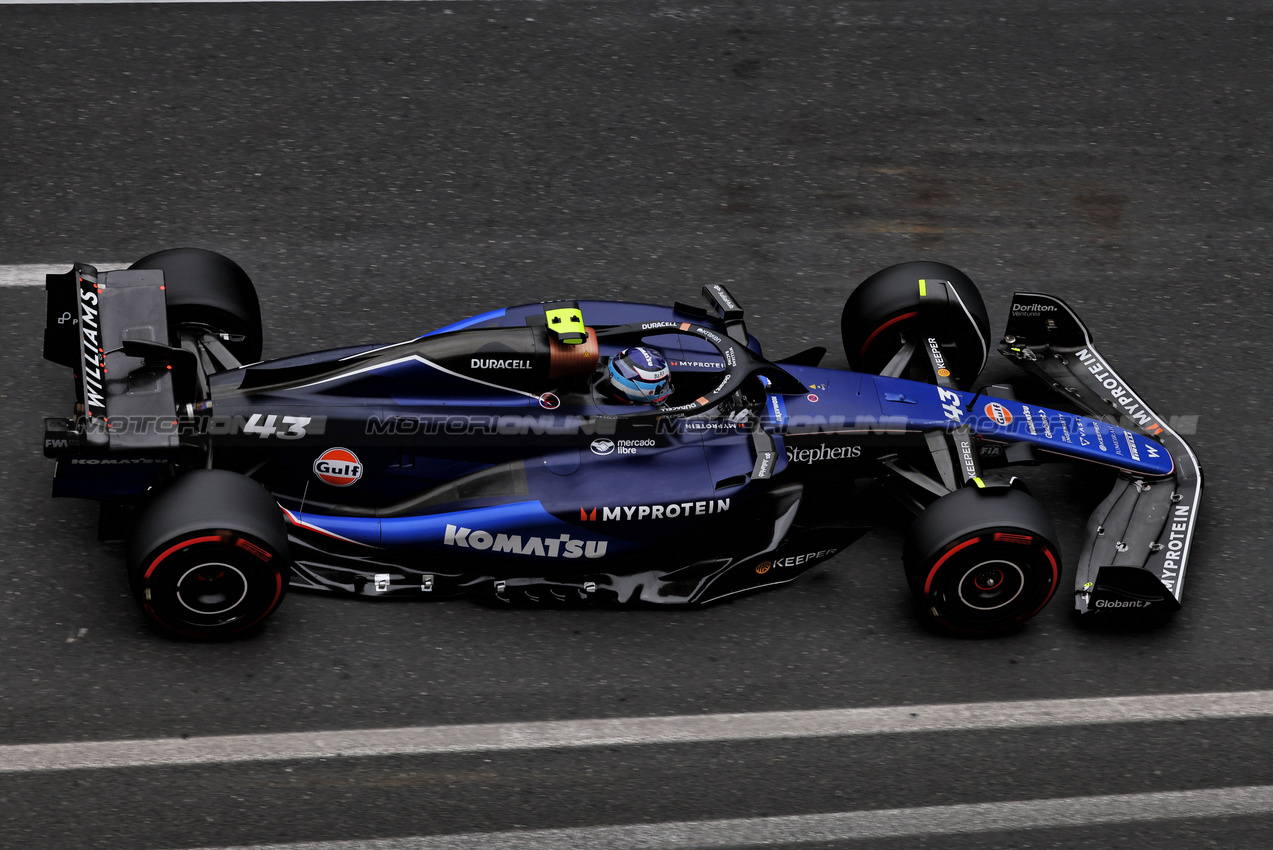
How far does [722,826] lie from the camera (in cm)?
561

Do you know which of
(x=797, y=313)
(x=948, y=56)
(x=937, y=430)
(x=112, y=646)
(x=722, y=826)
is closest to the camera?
(x=722, y=826)

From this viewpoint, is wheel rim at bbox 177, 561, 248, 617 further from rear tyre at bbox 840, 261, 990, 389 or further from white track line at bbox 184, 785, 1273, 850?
rear tyre at bbox 840, 261, 990, 389

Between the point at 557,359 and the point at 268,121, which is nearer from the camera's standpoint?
the point at 557,359

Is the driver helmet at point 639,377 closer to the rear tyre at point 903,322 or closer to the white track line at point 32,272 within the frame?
the rear tyre at point 903,322

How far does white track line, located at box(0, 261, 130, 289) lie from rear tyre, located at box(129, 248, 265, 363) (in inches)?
59.0

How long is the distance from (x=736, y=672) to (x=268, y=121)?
5.39 metres

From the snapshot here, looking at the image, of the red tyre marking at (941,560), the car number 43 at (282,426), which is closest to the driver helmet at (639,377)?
the car number 43 at (282,426)

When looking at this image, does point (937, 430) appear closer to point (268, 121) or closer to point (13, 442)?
point (13, 442)

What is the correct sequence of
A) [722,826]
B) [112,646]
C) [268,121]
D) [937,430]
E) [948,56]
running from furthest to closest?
[948,56] < [268,121] < [937,430] < [112,646] < [722,826]

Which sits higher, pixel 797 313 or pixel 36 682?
pixel 797 313

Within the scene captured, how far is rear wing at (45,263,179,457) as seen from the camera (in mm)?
5828

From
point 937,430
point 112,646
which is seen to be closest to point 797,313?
point 937,430

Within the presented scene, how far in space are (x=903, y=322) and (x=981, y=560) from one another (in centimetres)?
167

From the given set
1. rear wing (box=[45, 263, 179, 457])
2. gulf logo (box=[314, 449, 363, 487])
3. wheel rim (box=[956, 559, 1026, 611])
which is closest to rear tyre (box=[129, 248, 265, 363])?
rear wing (box=[45, 263, 179, 457])
